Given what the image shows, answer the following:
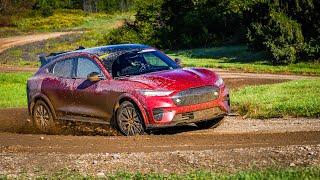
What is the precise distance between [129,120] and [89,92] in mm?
1218

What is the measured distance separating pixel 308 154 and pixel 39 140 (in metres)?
5.00

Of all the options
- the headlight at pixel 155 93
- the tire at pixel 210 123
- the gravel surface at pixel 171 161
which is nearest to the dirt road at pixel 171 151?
the gravel surface at pixel 171 161

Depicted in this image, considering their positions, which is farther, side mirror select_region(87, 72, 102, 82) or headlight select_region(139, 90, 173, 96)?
side mirror select_region(87, 72, 102, 82)

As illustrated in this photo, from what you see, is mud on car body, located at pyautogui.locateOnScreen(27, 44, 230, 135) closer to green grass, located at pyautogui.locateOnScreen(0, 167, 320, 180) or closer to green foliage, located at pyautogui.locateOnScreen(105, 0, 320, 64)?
green grass, located at pyautogui.locateOnScreen(0, 167, 320, 180)

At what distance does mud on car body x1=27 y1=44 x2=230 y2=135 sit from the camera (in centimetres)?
1071

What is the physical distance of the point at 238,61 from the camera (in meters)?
34.2

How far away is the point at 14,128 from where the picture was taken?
14578 mm

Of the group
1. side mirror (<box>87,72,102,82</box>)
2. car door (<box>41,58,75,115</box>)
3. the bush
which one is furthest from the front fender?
the bush

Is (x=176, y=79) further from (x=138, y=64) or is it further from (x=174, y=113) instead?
(x=138, y=64)

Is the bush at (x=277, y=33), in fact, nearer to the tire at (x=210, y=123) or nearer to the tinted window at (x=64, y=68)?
the tire at (x=210, y=123)

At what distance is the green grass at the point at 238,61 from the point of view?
92.6ft

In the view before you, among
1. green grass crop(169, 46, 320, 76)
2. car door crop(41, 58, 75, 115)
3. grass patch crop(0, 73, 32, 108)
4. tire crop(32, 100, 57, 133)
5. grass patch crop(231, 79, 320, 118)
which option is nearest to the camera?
car door crop(41, 58, 75, 115)

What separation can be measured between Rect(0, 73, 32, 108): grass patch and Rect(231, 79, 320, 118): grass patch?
25.0 ft

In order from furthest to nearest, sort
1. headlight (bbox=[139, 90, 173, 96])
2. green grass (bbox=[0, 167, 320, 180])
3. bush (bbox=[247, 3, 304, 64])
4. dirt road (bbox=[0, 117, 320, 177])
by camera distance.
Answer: bush (bbox=[247, 3, 304, 64]) → headlight (bbox=[139, 90, 173, 96]) → dirt road (bbox=[0, 117, 320, 177]) → green grass (bbox=[0, 167, 320, 180])
